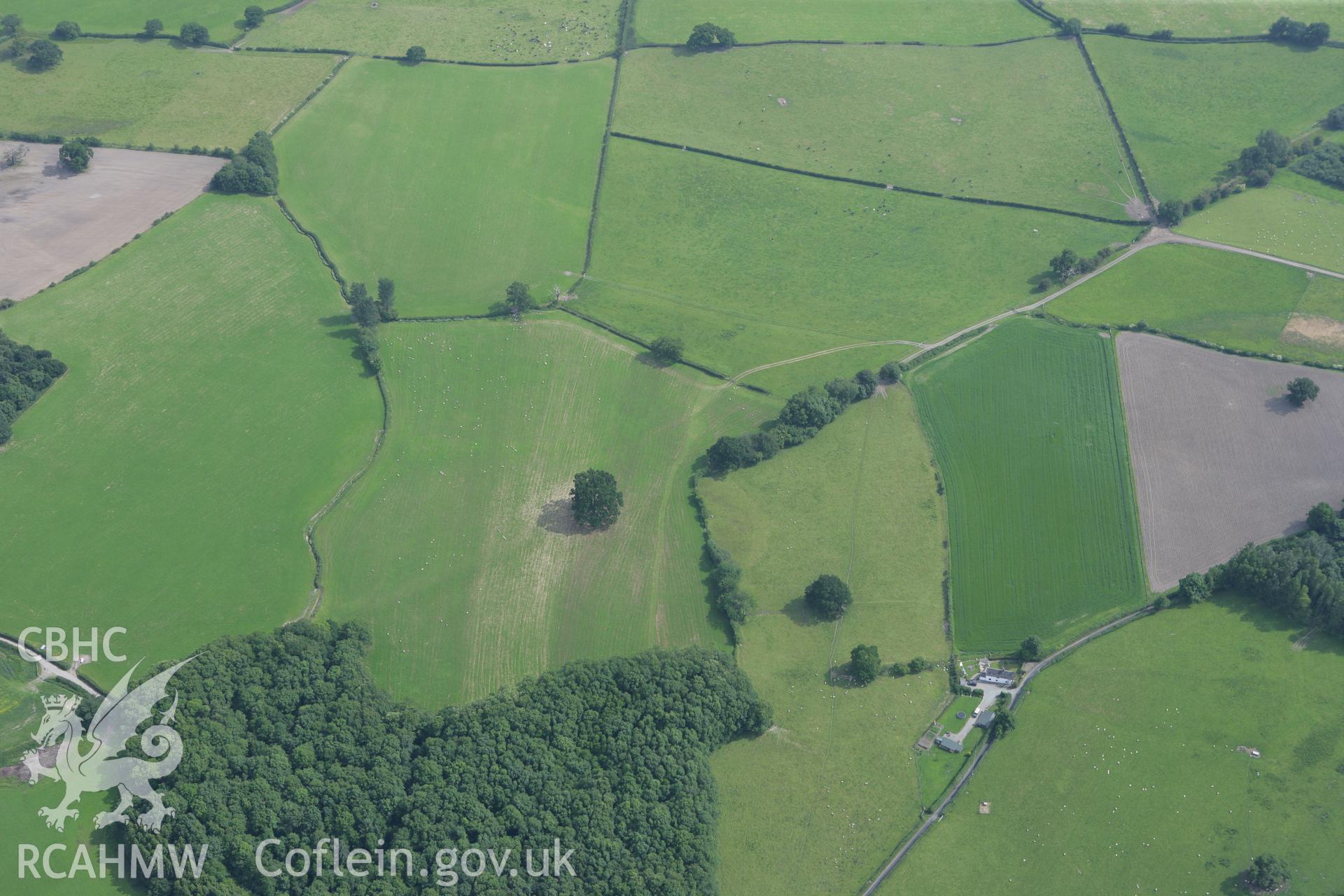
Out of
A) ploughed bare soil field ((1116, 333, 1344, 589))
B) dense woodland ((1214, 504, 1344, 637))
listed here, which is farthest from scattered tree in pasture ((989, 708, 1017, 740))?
dense woodland ((1214, 504, 1344, 637))

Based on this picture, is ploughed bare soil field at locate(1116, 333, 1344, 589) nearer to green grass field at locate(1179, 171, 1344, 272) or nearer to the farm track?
the farm track

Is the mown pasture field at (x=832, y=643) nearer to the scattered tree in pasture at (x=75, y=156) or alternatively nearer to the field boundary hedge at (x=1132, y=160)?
the field boundary hedge at (x=1132, y=160)

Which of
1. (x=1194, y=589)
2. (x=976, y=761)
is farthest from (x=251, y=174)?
(x=1194, y=589)

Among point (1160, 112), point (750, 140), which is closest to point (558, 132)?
point (750, 140)

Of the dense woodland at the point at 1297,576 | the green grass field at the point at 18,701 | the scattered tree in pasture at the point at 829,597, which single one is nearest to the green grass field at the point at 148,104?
the green grass field at the point at 18,701

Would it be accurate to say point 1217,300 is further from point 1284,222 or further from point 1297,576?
point 1297,576

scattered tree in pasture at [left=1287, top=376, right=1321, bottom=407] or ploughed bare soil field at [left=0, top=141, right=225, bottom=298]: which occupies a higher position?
scattered tree in pasture at [left=1287, top=376, right=1321, bottom=407]
